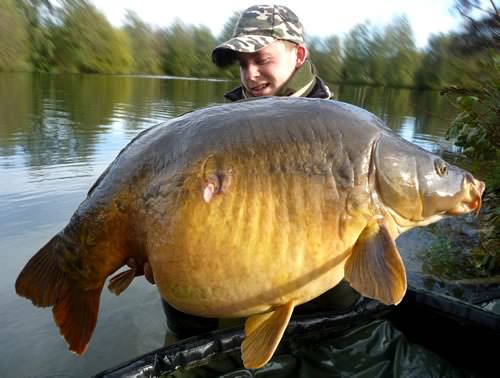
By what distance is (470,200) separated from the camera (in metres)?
1.30

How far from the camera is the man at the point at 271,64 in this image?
213 cm

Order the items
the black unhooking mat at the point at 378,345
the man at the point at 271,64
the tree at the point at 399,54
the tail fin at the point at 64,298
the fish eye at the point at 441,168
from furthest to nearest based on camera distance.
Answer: the tree at the point at 399,54 < the man at the point at 271,64 < the black unhooking mat at the point at 378,345 < the tail fin at the point at 64,298 < the fish eye at the point at 441,168

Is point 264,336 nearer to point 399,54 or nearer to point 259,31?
point 259,31

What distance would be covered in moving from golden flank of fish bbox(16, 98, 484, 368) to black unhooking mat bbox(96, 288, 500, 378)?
653 millimetres

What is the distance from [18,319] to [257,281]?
2.09 meters

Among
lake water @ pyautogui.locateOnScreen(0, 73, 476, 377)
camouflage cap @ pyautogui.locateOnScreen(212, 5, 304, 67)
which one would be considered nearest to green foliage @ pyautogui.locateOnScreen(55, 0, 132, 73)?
lake water @ pyautogui.locateOnScreen(0, 73, 476, 377)

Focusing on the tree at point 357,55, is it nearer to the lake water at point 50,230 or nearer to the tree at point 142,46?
the tree at point 142,46

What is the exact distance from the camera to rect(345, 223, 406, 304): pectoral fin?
1.13m

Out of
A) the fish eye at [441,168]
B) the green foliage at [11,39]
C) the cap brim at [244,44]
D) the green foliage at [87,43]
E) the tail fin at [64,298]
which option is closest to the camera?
the fish eye at [441,168]

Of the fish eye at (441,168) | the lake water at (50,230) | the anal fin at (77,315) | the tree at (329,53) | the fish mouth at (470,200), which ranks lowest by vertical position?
the lake water at (50,230)

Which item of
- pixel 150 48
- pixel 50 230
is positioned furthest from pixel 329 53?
pixel 50 230

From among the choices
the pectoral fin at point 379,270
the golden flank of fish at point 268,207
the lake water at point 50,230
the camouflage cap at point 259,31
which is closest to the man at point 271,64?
the camouflage cap at point 259,31

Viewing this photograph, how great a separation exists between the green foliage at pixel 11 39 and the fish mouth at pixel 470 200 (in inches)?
1346

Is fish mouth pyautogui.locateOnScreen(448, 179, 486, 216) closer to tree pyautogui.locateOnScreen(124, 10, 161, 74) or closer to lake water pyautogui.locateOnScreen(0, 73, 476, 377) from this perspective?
lake water pyautogui.locateOnScreen(0, 73, 476, 377)
